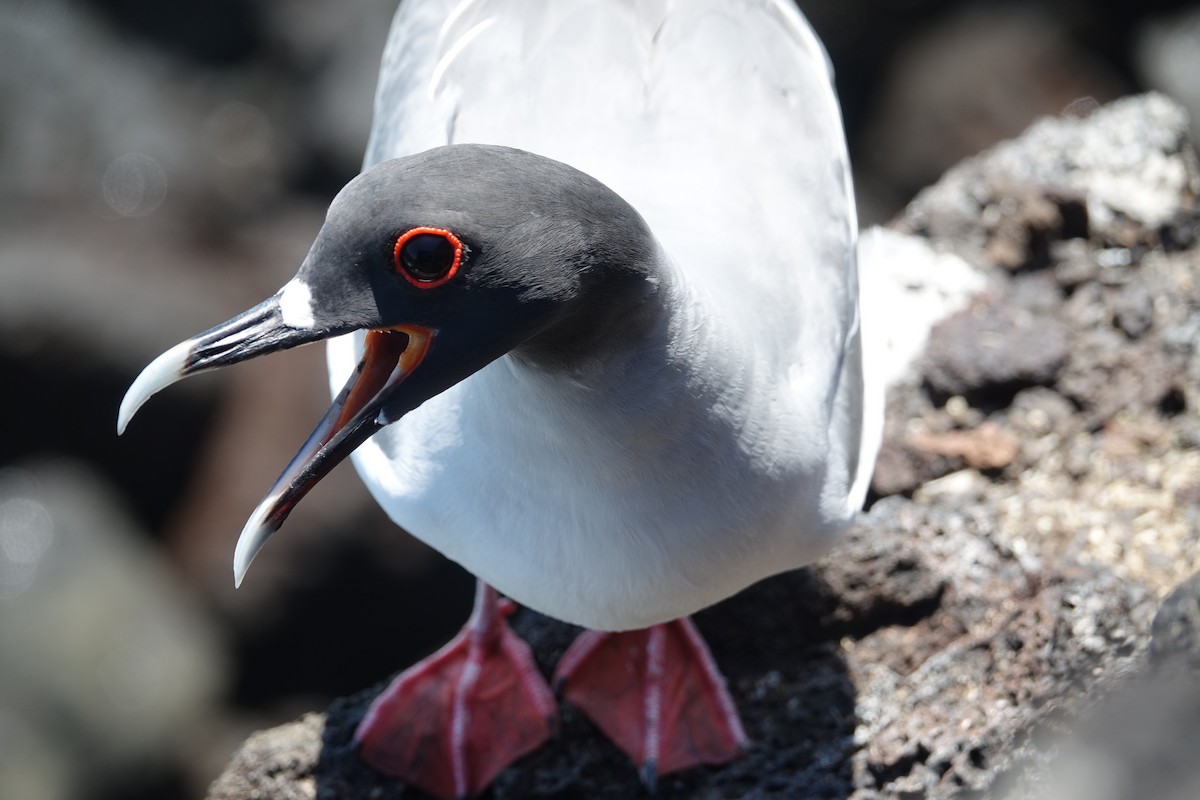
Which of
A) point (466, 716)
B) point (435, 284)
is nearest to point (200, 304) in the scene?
point (466, 716)

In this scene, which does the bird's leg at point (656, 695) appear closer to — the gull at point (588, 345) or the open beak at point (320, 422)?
the gull at point (588, 345)

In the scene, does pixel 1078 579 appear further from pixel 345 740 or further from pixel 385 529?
pixel 385 529

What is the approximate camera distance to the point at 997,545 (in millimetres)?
3979

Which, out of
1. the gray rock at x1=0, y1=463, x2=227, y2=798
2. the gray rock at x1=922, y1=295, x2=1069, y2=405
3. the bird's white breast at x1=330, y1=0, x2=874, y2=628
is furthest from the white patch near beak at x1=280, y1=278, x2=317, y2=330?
the gray rock at x1=0, y1=463, x2=227, y2=798

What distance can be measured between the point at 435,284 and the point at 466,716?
A: 205cm

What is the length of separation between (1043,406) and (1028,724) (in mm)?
1598

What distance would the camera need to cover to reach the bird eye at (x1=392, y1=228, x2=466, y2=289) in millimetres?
2229

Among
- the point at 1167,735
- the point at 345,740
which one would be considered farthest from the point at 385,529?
the point at 1167,735

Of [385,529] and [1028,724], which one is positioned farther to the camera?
[385,529]

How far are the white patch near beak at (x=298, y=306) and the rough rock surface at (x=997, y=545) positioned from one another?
5.55 ft

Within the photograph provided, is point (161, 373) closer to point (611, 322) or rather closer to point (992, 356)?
point (611, 322)

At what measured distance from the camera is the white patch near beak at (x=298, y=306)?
233 cm

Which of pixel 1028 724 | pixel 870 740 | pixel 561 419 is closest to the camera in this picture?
pixel 561 419

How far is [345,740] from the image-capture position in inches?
154
